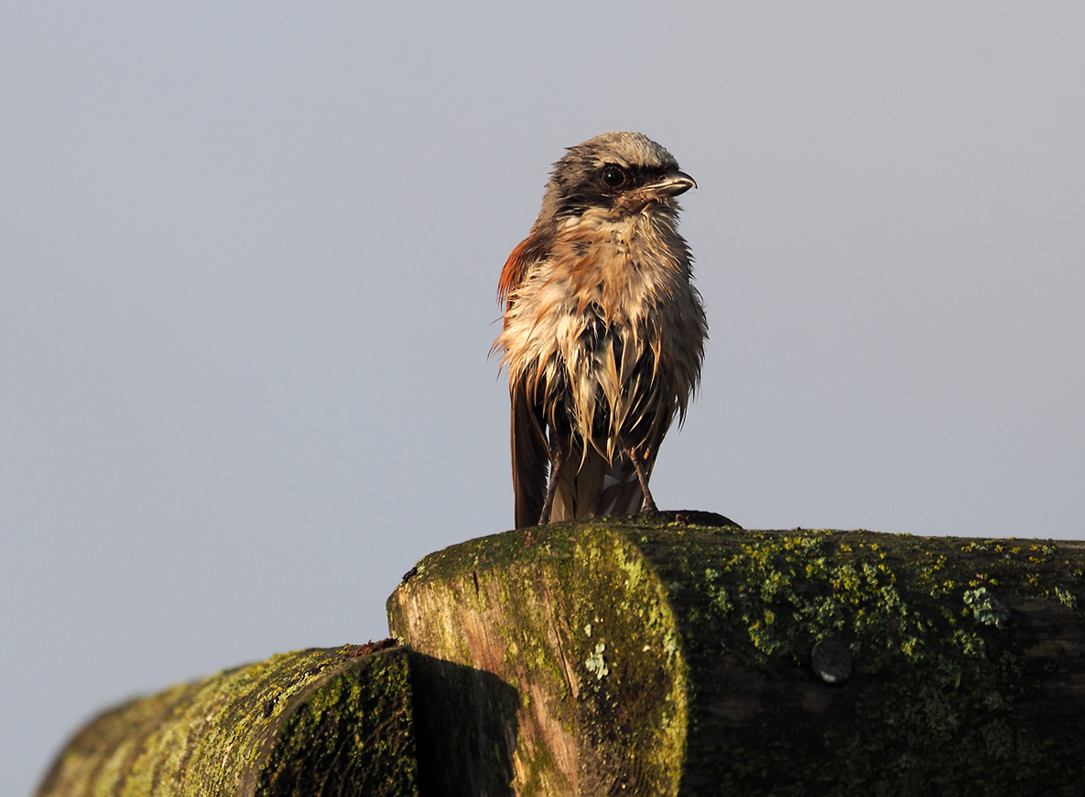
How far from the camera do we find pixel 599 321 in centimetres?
409

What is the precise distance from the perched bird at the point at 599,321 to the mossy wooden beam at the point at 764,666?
57.1 inches

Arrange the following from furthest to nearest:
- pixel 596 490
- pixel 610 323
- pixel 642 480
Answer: pixel 596 490, pixel 642 480, pixel 610 323

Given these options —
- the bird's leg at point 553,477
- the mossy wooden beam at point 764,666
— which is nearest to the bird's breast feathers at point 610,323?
the bird's leg at point 553,477

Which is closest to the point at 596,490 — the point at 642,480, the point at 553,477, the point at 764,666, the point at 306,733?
the point at 553,477

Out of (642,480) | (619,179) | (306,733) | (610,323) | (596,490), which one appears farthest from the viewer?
(596,490)

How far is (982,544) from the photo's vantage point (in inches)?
111

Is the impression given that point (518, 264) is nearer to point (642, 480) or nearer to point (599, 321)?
point (599, 321)

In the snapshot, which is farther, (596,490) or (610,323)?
(596,490)

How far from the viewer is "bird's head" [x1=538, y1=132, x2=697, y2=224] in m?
4.43

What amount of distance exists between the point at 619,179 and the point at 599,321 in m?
0.80

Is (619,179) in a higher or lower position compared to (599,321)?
higher

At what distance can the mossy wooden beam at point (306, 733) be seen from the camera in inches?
105

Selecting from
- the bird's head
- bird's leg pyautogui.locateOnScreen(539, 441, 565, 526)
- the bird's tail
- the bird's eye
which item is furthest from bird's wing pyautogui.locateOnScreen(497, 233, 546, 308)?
the bird's tail

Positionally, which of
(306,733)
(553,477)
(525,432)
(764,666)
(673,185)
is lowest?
(306,733)
